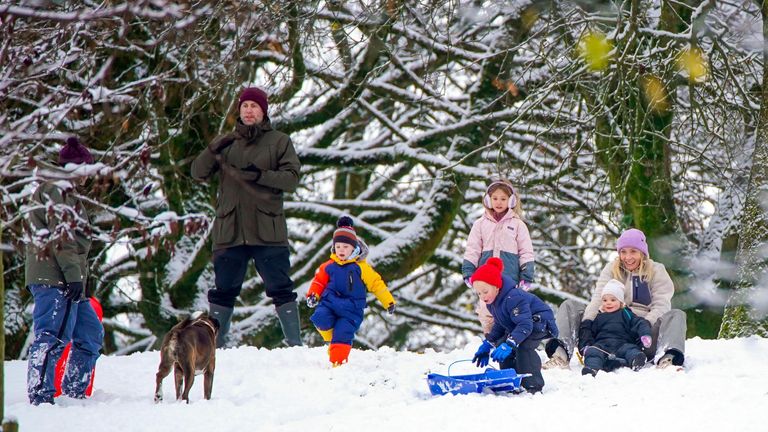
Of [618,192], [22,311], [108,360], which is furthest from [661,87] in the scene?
[22,311]

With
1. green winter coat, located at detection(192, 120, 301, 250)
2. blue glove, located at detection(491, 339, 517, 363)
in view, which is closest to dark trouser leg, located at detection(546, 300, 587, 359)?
blue glove, located at detection(491, 339, 517, 363)

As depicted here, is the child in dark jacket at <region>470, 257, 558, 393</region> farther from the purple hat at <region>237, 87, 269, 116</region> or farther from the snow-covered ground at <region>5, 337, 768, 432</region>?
the purple hat at <region>237, 87, 269, 116</region>

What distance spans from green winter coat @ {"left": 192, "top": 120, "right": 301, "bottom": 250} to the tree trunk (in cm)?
361

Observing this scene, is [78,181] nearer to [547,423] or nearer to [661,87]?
[547,423]

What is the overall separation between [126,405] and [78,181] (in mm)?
1896

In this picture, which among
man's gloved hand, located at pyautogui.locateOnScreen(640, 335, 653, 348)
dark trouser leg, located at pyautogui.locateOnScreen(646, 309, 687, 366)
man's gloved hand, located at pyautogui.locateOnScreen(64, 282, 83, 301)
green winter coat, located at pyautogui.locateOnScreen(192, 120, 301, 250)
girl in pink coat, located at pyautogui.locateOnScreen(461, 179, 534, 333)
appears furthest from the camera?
girl in pink coat, located at pyautogui.locateOnScreen(461, 179, 534, 333)

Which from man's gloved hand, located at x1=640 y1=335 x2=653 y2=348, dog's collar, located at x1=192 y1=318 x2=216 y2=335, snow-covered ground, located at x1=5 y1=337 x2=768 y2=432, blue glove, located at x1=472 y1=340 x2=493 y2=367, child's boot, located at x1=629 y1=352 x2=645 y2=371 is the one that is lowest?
snow-covered ground, located at x1=5 y1=337 x2=768 y2=432

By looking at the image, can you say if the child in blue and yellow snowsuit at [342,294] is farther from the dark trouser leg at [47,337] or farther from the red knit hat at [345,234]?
the dark trouser leg at [47,337]

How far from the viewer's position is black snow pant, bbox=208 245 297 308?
795 centimetres

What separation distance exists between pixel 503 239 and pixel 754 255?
6.38 ft

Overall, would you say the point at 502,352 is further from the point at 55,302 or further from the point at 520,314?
the point at 55,302

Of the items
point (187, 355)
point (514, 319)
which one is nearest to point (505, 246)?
point (514, 319)

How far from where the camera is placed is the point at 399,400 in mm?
6094

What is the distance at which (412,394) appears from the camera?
6.27 metres
